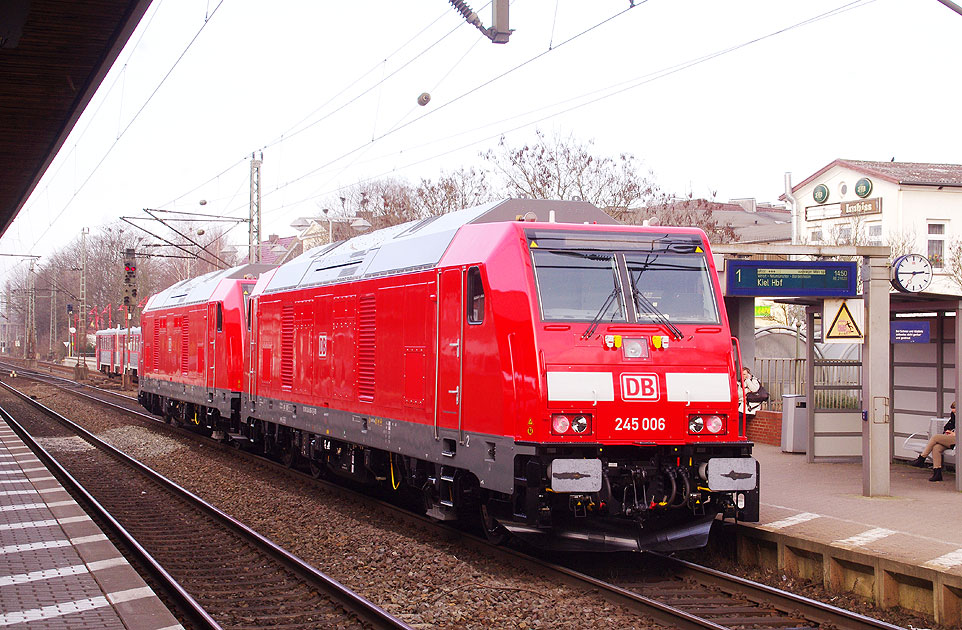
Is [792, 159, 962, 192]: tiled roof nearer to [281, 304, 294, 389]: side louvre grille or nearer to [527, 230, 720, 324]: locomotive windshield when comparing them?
[281, 304, 294, 389]: side louvre grille

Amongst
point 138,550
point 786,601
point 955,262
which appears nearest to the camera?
point 786,601

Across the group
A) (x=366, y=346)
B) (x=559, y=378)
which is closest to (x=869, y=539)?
(x=559, y=378)

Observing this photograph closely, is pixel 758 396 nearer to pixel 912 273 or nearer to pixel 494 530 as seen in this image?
pixel 912 273

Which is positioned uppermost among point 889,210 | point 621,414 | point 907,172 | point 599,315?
point 907,172

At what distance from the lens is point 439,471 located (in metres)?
10.9

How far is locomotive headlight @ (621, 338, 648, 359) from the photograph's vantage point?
955 cm

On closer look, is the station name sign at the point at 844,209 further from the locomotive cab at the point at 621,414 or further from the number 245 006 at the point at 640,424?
the number 245 006 at the point at 640,424

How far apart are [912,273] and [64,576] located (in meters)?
10.2

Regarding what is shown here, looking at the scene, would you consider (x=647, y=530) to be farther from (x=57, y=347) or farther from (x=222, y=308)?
(x=57, y=347)

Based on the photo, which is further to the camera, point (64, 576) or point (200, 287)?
point (200, 287)

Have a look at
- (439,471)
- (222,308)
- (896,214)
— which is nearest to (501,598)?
(439,471)

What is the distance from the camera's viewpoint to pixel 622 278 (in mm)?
10047

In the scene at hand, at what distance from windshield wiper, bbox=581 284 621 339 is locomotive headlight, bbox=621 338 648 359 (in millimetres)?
304

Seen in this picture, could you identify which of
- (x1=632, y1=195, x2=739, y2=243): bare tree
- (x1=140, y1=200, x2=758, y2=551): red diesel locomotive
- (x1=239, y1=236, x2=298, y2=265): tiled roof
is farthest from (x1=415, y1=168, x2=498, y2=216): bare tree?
(x1=239, y1=236, x2=298, y2=265): tiled roof
